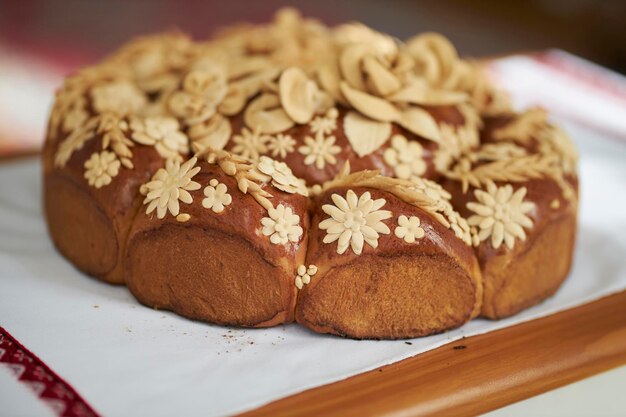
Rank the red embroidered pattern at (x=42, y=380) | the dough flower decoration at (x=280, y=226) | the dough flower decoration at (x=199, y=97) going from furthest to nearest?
the dough flower decoration at (x=199, y=97) → the dough flower decoration at (x=280, y=226) → the red embroidered pattern at (x=42, y=380)

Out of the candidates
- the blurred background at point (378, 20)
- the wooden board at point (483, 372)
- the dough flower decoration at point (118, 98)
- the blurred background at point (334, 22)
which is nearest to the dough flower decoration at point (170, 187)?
the dough flower decoration at point (118, 98)

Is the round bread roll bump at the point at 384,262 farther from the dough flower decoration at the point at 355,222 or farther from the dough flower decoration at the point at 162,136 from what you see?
the dough flower decoration at the point at 162,136

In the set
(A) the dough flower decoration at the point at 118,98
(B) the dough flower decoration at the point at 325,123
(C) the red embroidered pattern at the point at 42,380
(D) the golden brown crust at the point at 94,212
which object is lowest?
(C) the red embroidered pattern at the point at 42,380

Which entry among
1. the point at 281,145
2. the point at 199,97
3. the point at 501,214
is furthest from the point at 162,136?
the point at 501,214

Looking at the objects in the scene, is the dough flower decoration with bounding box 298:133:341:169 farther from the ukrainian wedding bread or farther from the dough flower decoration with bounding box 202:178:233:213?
the dough flower decoration with bounding box 202:178:233:213

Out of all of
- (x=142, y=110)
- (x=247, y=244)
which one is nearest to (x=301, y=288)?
(x=247, y=244)

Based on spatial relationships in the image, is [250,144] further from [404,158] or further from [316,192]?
[404,158]

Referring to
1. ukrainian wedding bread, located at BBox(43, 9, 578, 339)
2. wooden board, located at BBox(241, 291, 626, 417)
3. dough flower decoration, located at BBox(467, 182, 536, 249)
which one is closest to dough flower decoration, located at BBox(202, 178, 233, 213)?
ukrainian wedding bread, located at BBox(43, 9, 578, 339)

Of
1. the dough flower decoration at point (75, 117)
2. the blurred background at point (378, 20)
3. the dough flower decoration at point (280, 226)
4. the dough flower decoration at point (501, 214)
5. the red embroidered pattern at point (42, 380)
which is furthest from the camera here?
the blurred background at point (378, 20)
